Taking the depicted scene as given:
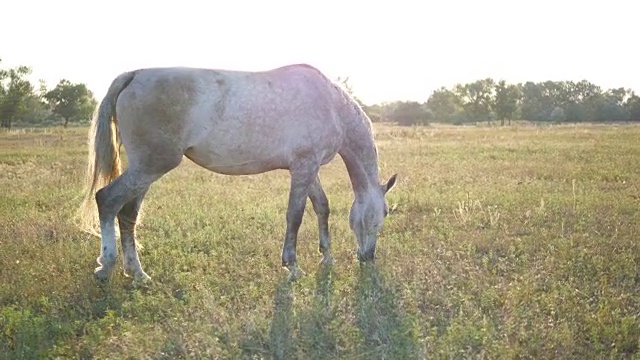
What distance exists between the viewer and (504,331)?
4309 millimetres

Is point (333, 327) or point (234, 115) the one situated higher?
point (234, 115)

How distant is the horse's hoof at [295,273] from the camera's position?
574 centimetres

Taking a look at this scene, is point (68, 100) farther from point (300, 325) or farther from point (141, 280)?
point (300, 325)

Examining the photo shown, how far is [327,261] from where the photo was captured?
6.29 metres

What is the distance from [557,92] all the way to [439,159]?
91.4 m

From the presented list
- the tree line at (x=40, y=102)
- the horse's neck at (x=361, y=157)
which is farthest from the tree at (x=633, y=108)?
the horse's neck at (x=361, y=157)

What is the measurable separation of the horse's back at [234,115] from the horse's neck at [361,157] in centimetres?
30

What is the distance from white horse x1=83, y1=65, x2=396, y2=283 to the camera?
5.51 metres

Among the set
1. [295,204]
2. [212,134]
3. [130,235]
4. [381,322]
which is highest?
[212,134]

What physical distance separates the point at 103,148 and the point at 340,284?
A: 287cm

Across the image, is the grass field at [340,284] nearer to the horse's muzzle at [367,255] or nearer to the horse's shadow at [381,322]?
the horse's shadow at [381,322]

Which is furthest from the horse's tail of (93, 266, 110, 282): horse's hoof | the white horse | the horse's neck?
the horse's neck

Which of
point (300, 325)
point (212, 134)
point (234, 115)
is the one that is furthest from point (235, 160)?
point (300, 325)

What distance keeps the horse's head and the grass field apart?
0.79ft
